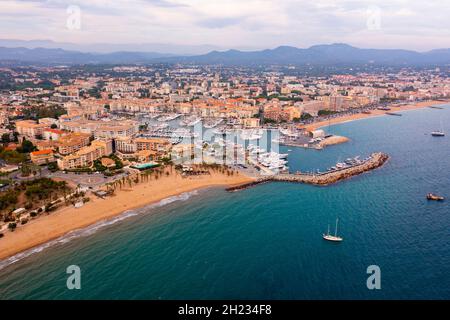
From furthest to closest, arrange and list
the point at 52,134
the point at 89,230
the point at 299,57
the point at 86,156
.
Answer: the point at 299,57, the point at 52,134, the point at 86,156, the point at 89,230

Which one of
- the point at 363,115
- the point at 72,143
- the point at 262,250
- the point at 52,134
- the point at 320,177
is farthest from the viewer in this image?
the point at 363,115

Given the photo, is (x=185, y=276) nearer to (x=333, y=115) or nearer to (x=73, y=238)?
(x=73, y=238)

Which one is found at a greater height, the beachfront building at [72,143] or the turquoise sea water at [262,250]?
the beachfront building at [72,143]

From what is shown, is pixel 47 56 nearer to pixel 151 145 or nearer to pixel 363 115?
pixel 363 115

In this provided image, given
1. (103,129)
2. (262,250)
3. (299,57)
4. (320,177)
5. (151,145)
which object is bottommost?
(262,250)

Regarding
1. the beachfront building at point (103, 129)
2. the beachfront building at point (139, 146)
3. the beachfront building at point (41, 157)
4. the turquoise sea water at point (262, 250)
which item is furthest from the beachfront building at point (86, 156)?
the turquoise sea water at point (262, 250)

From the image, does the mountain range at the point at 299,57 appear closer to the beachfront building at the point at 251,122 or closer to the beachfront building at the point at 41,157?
the beachfront building at the point at 251,122

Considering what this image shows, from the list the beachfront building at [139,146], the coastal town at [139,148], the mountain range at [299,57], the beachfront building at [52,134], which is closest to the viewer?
the coastal town at [139,148]

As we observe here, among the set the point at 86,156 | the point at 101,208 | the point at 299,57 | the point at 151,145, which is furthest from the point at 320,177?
the point at 299,57
